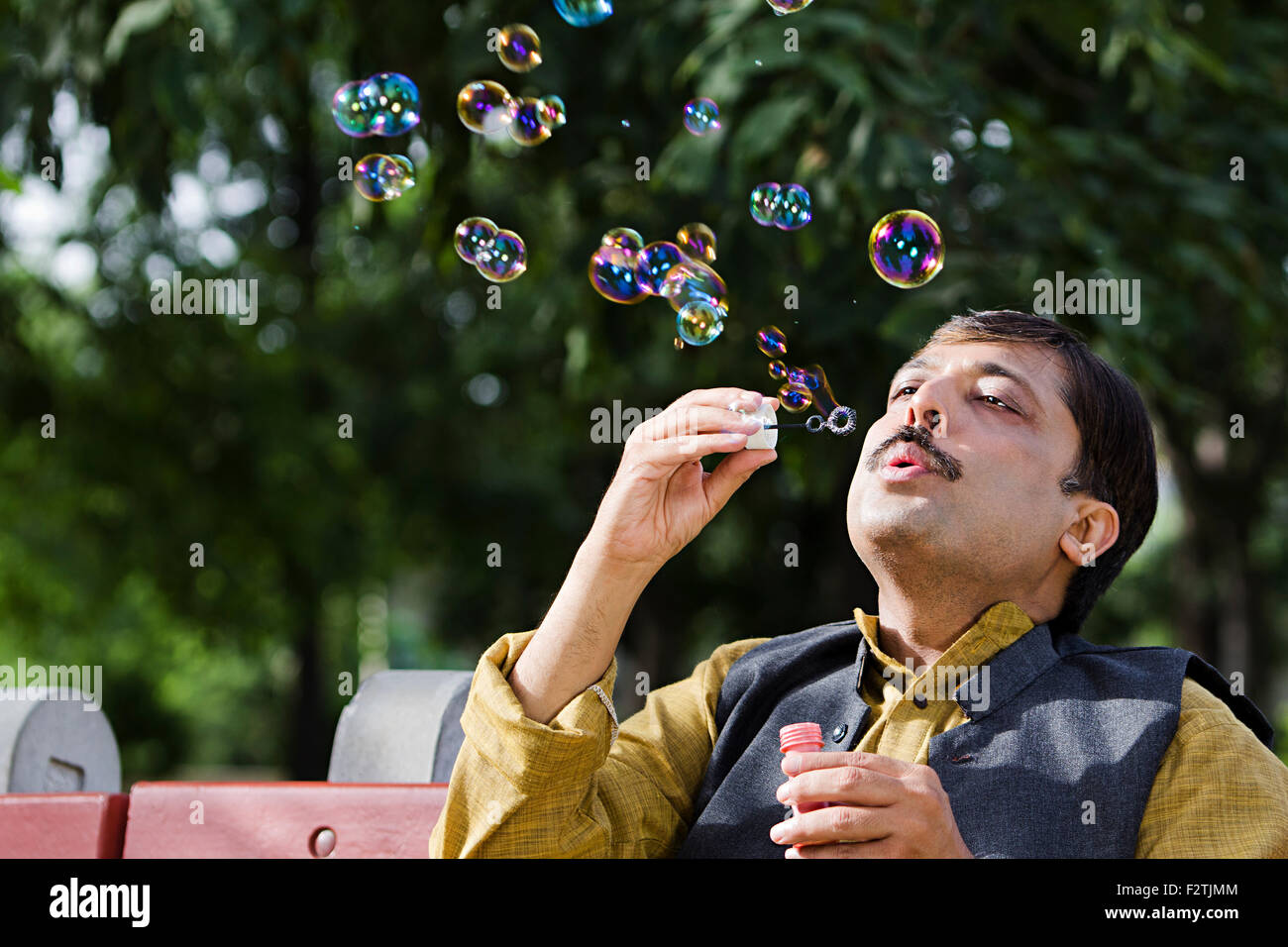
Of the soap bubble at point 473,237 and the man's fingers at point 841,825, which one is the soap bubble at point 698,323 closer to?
the soap bubble at point 473,237

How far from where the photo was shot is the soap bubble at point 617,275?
3.13 meters

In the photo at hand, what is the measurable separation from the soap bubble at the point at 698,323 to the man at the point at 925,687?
1.88 ft

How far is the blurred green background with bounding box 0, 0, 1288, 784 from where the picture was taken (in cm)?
393

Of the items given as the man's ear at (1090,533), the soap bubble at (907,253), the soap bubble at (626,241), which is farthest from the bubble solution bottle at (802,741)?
the soap bubble at (626,241)

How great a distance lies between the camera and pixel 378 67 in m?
4.32

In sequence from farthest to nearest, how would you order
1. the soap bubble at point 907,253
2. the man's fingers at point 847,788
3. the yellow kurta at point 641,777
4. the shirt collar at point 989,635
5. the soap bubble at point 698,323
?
the soap bubble at point 907,253 → the soap bubble at point 698,323 → the shirt collar at point 989,635 → the yellow kurta at point 641,777 → the man's fingers at point 847,788

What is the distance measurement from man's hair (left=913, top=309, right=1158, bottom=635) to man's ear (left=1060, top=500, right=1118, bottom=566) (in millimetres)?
20

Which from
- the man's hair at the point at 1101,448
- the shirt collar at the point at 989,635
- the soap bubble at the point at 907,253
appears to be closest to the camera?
the shirt collar at the point at 989,635

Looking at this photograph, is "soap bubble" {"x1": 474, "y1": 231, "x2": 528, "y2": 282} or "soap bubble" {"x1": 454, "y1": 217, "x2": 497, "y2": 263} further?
"soap bubble" {"x1": 454, "y1": 217, "x2": 497, "y2": 263}

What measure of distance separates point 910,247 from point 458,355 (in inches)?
288

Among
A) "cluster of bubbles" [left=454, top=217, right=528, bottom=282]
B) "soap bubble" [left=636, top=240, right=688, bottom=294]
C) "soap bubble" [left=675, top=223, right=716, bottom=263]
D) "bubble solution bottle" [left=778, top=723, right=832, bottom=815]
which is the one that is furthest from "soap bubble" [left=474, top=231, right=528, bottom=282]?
"bubble solution bottle" [left=778, top=723, right=832, bottom=815]

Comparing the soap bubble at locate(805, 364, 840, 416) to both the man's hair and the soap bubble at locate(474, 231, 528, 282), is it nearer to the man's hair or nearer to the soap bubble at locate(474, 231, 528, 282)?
the man's hair
